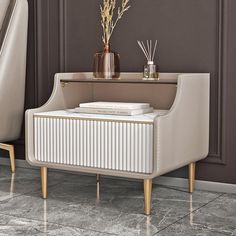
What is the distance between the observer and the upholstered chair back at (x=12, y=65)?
3025mm

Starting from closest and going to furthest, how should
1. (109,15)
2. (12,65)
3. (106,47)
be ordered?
(106,47), (109,15), (12,65)

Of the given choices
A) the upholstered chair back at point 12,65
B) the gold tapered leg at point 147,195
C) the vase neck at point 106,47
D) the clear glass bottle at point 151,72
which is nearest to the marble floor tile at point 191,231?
the gold tapered leg at point 147,195

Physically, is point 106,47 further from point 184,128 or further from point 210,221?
point 210,221

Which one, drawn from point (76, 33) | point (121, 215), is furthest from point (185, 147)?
point (76, 33)

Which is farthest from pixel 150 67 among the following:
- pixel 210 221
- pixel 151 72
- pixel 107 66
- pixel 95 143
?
pixel 210 221

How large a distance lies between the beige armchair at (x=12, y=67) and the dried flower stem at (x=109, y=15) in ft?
1.58

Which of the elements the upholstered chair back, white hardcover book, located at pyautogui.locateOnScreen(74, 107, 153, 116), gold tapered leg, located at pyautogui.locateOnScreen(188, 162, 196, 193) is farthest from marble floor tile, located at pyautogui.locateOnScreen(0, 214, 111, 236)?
the upholstered chair back

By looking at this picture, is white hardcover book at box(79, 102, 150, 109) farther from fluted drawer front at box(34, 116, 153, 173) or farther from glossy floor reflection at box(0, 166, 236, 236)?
glossy floor reflection at box(0, 166, 236, 236)

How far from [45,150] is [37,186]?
0.34 metres

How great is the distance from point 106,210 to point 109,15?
1.09 metres

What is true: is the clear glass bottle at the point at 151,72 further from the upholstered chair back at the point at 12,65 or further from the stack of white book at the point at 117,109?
the upholstered chair back at the point at 12,65

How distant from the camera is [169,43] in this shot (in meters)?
2.82

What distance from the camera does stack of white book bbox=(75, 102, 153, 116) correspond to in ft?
8.01

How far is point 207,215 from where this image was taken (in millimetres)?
2289
